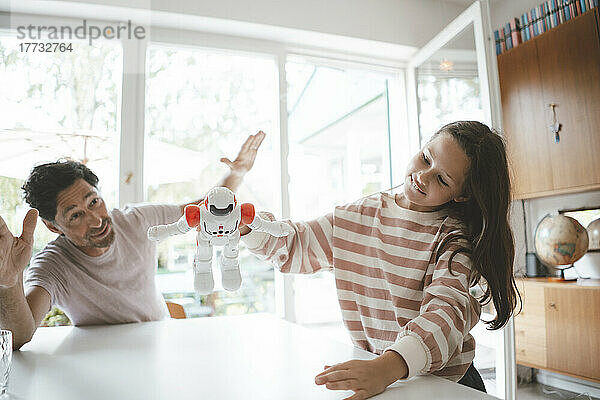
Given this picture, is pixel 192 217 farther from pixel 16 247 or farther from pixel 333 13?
pixel 333 13

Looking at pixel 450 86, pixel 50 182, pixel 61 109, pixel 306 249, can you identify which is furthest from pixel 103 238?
pixel 450 86

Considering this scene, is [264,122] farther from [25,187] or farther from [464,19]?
[25,187]

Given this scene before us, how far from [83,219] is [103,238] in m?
0.06

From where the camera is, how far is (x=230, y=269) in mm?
542

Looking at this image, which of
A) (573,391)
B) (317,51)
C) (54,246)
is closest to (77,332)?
(54,246)

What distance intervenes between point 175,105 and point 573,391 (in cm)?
213

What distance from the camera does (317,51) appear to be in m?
2.40

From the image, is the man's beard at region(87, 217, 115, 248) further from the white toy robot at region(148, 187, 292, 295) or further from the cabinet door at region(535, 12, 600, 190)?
the cabinet door at region(535, 12, 600, 190)

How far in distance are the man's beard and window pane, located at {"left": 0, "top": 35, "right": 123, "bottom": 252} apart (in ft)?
1.32

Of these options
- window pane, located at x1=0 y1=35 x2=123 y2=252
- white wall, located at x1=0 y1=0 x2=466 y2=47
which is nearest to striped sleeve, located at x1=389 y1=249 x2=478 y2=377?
window pane, located at x1=0 y1=35 x2=123 y2=252

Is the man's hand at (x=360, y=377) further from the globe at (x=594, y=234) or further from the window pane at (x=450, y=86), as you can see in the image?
the globe at (x=594, y=234)

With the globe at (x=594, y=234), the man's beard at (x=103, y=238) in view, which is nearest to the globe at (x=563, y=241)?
the globe at (x=594, y=234)

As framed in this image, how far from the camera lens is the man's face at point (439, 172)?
0.76 metres

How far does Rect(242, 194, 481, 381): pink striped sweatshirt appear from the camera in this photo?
0.69 meters
